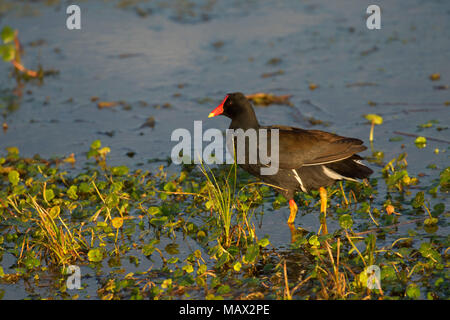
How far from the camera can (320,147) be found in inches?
192

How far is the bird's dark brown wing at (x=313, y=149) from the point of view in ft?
15.8

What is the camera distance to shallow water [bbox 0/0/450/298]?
6871mm

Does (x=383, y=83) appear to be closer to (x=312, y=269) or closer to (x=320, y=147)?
(x=320, y=147)

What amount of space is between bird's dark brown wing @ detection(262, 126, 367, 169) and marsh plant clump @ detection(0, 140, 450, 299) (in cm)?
46

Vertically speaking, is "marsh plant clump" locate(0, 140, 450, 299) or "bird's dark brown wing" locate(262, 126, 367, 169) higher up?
"bird's dark brown wing" locate(262, 126, 367, 169)

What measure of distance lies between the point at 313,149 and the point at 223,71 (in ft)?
13.0

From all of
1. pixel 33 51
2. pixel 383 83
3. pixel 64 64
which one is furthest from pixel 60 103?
pixel 383 83

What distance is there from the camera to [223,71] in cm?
862

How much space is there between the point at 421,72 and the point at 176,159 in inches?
142

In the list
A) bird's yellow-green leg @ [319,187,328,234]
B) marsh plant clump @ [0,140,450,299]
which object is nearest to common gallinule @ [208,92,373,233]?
bird's yellow-green leg @ [319,187,328,234]

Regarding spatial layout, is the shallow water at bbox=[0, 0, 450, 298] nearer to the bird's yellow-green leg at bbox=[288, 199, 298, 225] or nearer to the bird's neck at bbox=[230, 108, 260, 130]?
the bird's yellow-green leg at bbox=[288, 199, 298, 225]

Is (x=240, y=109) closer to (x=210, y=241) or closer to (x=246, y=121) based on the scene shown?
(x=246, y=121)

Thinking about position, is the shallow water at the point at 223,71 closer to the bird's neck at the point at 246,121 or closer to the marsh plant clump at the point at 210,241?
the marsh plant clump at the point at 210,241

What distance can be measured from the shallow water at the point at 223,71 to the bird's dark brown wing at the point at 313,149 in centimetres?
52
